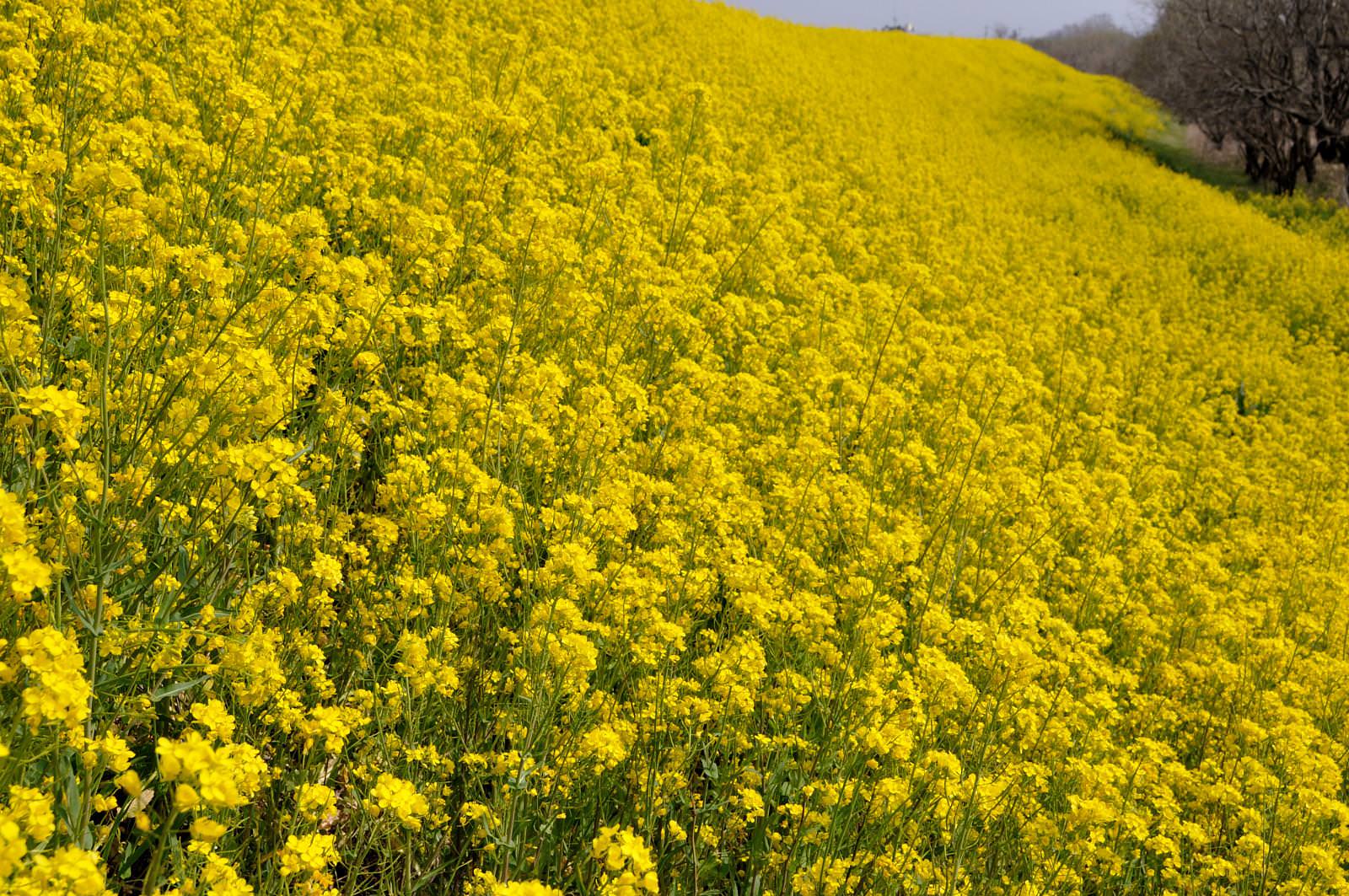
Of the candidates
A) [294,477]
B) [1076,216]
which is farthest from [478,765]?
[1076,216]

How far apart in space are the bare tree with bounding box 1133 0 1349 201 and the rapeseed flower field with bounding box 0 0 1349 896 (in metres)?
21.4

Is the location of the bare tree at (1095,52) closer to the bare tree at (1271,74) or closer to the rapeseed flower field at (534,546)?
the bare tree at (1271,74)

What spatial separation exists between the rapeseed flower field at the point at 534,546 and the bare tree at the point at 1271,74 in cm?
2145

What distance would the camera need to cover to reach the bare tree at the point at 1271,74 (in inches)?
941

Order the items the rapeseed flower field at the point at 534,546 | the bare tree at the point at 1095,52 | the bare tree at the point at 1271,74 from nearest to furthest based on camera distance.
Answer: the rapeseed flower field at the point at 534,546 < the bare tree at the point at 1271,74 < the bare tree at the point at 1095,52

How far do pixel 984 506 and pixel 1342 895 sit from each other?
7.27 feet

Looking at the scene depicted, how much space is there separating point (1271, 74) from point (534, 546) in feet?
94.5

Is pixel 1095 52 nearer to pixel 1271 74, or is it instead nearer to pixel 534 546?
pixel 1271 74

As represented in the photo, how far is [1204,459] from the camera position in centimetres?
898

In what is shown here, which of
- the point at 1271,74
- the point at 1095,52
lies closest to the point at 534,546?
the point at 1271,74

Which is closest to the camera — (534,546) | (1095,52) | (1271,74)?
(534,546)

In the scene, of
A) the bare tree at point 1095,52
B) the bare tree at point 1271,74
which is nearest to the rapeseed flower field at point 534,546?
the bare tree at point 1271,74

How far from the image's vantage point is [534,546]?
3367 mm

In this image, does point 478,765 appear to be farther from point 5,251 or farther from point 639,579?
point 5,251
